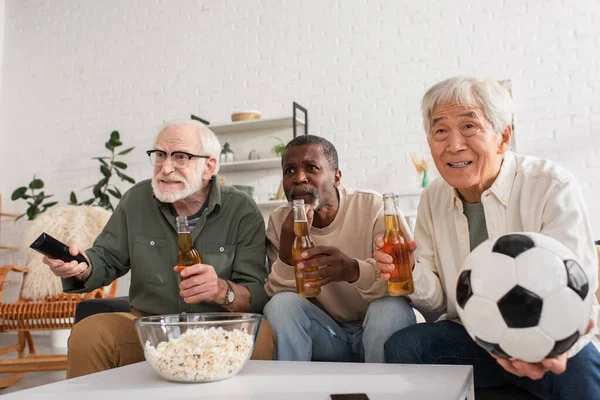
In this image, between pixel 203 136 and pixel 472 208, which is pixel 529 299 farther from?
pixel 203 136

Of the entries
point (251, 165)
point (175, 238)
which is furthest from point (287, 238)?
point (251, 165)

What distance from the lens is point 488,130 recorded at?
1535 millimetres

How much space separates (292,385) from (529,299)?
1.66 ft

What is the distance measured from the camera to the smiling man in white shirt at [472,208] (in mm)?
1407

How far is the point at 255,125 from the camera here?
441 centimetres

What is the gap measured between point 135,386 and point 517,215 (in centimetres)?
111

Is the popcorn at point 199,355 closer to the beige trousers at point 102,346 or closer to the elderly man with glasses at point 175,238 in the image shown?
the beige trousers at point 102,346

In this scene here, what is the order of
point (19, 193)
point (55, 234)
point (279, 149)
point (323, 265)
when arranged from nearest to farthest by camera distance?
1. point (323, 265)
2. point (55, 234)
3. point (279, 149)
4. point (19, 193)

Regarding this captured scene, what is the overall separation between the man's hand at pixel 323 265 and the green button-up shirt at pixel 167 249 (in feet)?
1.37

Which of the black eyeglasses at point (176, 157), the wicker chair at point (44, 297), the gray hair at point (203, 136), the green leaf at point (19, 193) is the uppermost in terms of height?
the gray hair at point (203, 136)

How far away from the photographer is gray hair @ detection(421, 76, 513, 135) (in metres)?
1.54

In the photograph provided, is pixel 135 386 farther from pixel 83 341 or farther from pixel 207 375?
pixel 83 341

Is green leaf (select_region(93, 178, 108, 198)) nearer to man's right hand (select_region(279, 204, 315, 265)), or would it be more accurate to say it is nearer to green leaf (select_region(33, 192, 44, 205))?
green leaf (select_region(33, 192, 44, 205))

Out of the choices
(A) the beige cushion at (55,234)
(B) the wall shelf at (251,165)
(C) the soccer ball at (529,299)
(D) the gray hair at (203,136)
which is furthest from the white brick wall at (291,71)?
(C) the soccer ball at (529,299)
